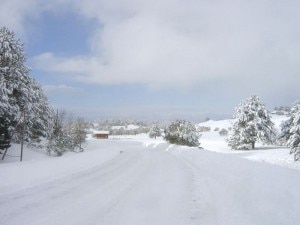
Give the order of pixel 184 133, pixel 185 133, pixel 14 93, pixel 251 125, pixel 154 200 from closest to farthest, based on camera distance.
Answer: pixel 154 200 → pixel 14 93 → pixel 251 125 → pixel 185 133 → pixel 184 133

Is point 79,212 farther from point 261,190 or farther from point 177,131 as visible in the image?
point 177,131

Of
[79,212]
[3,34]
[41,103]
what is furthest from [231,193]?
[41,103]

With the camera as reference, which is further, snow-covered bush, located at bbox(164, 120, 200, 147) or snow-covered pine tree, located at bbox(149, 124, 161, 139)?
snow-covered pine tree, located at bbox(149, 124, 161, 139)

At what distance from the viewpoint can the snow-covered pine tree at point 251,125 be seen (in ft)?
207

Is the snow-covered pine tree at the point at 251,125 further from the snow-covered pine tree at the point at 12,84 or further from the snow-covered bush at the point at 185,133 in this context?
the snow-covered pine tree at the point at 12,84

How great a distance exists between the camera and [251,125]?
206ft

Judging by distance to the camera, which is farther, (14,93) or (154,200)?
(14,93)

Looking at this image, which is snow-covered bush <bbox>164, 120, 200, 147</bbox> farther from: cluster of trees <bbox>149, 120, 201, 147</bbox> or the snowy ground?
the snowy ground

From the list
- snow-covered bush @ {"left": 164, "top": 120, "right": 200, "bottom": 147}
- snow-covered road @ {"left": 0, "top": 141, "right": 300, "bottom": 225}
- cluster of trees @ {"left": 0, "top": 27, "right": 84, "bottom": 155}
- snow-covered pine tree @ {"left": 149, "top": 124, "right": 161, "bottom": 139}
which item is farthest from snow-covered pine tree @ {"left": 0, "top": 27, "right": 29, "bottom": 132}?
snow-covered pine tree @ {"left": 149, "top": 124, "right": 161, "bottom": 139}

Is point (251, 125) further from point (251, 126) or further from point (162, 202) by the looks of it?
point (162, 202)

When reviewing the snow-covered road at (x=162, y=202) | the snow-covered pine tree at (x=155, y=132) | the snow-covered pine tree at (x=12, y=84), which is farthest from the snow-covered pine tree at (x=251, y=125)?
the snow-covered pine tree at (x=155, y=132)

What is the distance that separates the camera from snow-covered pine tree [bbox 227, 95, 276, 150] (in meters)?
63.0

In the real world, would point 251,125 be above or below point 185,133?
above

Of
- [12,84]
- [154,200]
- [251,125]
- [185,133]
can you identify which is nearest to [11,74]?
[12,84]
